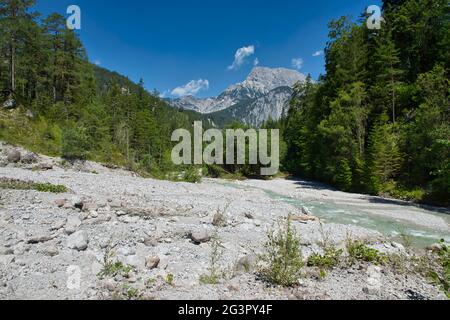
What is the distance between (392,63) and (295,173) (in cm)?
2224

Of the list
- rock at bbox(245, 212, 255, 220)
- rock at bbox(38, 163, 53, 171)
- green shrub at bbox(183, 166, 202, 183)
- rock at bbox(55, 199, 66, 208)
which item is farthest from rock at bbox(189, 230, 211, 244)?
green shrub at bbox(183, 166, 202, 183)

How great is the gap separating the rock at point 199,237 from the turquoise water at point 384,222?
7.06 metres

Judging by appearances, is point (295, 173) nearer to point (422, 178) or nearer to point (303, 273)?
point (422, 178)

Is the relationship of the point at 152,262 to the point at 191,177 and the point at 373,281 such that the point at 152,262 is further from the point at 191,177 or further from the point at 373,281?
the point at 191,177

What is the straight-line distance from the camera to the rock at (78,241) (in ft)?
20.9

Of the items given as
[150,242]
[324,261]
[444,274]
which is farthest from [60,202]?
[444,274]

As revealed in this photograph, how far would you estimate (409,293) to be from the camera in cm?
517

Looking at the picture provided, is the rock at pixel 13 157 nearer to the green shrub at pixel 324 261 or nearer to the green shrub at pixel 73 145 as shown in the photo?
the green shrub at pixel 73 145

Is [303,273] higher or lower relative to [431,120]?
lower

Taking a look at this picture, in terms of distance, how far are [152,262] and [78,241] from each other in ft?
7.32

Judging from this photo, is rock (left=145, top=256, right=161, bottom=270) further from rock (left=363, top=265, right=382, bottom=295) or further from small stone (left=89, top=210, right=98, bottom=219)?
rock (left=363, top=265, right=382, bottom=295)

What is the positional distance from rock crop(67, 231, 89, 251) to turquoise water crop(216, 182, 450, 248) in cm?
1032

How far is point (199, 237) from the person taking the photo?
25.3 feet
